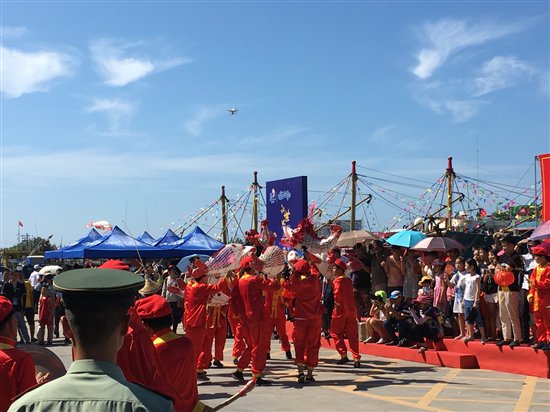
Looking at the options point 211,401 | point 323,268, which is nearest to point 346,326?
point 323,268

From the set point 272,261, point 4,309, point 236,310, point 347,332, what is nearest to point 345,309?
point 347,332

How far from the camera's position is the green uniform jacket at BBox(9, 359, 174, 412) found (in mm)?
1854

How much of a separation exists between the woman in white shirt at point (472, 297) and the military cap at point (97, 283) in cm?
987

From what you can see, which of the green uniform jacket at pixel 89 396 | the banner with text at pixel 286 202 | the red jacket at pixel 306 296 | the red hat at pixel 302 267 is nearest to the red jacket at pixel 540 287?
the red jacket at pixel 306 296

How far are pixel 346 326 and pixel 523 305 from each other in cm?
292

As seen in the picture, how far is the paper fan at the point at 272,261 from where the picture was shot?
436 inches

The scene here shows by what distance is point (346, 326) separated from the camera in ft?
38.2

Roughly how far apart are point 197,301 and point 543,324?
206 inches

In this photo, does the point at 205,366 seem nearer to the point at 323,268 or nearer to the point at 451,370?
the point at 323,268

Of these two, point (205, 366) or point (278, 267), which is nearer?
point (205, 366)

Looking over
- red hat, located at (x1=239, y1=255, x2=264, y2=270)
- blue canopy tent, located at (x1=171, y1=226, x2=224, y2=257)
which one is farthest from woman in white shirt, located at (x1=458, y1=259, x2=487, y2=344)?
blue canopy tent, located at (x1=171, y1=226, x2=224, y2=257)

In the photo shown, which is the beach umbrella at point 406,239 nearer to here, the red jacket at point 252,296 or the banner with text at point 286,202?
the banner with text at point 286,202

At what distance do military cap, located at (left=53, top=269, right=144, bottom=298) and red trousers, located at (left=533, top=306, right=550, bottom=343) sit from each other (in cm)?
909

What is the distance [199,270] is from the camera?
396 inches
